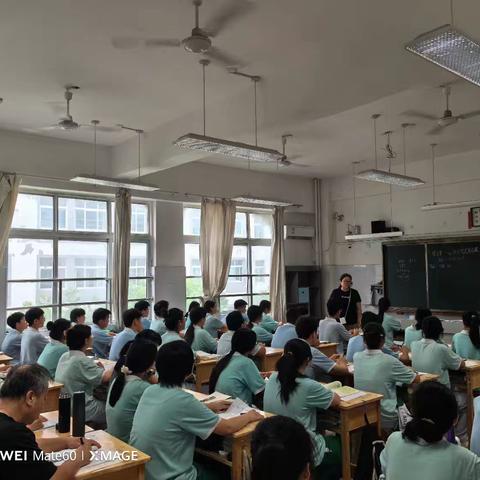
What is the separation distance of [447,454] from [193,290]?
6756 millimetres

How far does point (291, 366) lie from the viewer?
2.82 m

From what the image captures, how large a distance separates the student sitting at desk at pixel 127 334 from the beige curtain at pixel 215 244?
2.92 meters

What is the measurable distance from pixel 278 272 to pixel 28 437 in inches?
301

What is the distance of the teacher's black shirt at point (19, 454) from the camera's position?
63.7 inches

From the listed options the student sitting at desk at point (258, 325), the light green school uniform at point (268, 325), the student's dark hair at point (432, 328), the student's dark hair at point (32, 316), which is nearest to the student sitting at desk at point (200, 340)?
the student sitting at desk at point (258, 325)

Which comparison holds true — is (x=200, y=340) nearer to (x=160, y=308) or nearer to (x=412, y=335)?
(x=160, y=308)

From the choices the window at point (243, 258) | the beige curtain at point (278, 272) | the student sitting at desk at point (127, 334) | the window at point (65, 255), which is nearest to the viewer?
the student sitting at desk at point (127, 334)

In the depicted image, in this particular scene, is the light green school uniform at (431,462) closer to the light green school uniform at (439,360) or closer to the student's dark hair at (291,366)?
the student's dark hair at (291,366)

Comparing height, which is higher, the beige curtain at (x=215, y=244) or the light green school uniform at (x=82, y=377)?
the beige curtain at (x=215, y=244)

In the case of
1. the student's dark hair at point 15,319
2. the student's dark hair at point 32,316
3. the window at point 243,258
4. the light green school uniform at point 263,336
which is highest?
the window at point 243,258

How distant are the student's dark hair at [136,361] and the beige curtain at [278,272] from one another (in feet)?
21.3

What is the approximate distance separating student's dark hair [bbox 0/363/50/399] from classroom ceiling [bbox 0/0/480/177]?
99.6 inches

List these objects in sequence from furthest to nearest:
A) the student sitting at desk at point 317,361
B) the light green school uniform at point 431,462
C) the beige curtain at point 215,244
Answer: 1. the beige curtain at point 215,244
2. the student sitting at desk at point 317,361
3. the light green school uniform at point 431,462

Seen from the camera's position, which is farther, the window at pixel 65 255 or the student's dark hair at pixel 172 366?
the window at pixel 65 255
